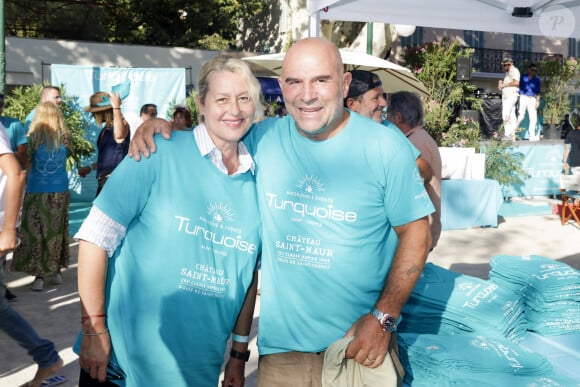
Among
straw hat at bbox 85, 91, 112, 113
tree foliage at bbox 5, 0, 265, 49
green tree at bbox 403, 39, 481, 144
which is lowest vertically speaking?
straw hat at bbox 85, 91, 112, 113

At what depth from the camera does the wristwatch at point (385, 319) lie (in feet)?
7.74

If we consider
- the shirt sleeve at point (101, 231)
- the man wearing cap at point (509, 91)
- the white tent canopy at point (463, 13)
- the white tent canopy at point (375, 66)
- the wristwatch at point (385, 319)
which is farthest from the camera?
the man wearing cap at point (509, 91)

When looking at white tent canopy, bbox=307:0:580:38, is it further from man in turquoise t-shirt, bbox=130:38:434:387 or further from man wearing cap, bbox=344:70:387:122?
man in turquoise t-shirt, bbox=130:38:434:387

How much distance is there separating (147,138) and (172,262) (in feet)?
1.40

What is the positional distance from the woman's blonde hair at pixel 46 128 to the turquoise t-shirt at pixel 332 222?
458cm

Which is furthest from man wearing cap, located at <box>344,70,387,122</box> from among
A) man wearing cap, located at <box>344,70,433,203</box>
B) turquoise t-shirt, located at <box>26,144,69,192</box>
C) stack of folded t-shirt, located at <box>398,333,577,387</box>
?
turquoise t-shirt, located at <box>26,144,69,192</box>

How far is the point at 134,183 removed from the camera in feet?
7.40

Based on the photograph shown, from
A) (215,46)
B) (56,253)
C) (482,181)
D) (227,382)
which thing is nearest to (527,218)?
(482,181)

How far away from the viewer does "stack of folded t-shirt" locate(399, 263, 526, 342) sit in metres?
3.41

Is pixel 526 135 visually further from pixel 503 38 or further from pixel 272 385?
pixel 272 385

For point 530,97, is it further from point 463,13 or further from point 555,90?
point 463,13

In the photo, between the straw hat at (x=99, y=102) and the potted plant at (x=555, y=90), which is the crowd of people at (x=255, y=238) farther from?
the potted plant at (x=555, y=90)

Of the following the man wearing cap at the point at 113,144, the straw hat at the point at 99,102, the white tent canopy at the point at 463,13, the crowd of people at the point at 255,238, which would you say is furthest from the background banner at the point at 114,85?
the crowd of people at the point at 255,238

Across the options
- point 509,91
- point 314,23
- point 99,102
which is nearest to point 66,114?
point 99,102
